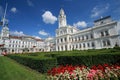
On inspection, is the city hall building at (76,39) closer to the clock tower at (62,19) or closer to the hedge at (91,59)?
the clock tower at (62,19)

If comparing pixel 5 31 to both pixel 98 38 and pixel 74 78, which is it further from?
pixel 74 78

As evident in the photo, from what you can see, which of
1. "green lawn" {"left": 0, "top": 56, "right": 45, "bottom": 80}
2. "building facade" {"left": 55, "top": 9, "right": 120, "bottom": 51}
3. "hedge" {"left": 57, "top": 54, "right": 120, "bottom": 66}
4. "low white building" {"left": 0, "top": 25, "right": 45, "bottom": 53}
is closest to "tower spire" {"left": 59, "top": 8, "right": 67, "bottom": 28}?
"building facade" {"left": 55, "top": 9, "right": 120, "bottom": 51}

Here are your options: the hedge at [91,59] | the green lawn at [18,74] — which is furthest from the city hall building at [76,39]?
the hedge at [91,59]

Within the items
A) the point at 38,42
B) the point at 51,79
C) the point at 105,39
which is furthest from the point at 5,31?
the point at 51,79

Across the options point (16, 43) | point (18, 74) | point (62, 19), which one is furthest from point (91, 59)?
point (16, 43)

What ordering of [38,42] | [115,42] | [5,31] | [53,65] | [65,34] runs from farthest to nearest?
[38,42], [5,31], [65,34], [115,42], [53,65]

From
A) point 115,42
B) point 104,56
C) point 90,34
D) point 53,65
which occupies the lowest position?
point 53,65

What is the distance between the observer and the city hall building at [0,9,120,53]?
37.7m

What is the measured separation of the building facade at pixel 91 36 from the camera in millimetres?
37094

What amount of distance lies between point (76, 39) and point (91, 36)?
9.29m

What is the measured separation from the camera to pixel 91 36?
44719 mm

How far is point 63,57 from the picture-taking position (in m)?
11.6

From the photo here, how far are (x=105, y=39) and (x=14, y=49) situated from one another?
60.3 meters

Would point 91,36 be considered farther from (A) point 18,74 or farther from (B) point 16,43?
(B) point 16,43
